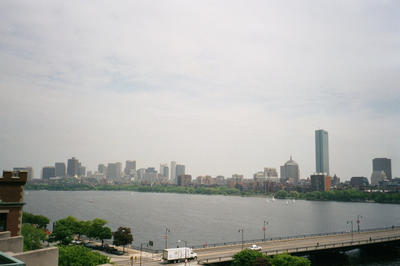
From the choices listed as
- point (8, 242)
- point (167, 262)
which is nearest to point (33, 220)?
point (167, 262)

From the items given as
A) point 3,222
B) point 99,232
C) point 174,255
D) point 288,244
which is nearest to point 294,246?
point 288,244

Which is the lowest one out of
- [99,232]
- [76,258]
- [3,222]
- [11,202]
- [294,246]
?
[294,246]

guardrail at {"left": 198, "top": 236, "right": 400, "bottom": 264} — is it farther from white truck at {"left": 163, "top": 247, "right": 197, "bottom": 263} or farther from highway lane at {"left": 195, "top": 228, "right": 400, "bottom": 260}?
white truck at {"left": 163, "top": 247, "right": 197, "bottom": 263}

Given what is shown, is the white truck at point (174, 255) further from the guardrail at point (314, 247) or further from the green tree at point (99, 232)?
the green tree at point (99, 232)

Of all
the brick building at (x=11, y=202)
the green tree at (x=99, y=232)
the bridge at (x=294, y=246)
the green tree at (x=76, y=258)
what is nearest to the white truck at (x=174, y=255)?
the bridge at (x=294, y=246)

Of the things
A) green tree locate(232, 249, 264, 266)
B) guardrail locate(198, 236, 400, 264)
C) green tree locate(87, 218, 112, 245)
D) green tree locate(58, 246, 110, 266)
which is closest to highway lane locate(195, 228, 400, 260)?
guardrail locate(198, 236, 400, 264)

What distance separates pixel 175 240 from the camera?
9688 cm

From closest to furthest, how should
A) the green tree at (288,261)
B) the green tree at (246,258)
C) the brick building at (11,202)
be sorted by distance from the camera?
1. the brick building at (11,202)
2. the green tree at (288,261)
3. the green tree at (246,258)

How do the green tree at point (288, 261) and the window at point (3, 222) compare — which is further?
the green tree at point (288, 261)

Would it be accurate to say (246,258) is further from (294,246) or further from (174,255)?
(294,246)

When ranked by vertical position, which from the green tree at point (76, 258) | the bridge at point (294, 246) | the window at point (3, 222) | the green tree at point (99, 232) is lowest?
the bridge at point (294, 246)

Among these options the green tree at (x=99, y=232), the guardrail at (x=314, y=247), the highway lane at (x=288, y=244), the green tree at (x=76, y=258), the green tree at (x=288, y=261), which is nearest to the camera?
the green tree at (x=76, y=258)

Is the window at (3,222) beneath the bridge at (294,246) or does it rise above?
above

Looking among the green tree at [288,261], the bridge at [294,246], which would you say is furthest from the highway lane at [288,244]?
the green tree at [288,261]
